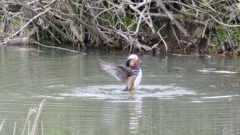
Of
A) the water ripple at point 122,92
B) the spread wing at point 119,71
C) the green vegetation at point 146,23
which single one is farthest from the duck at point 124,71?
the green vegetation at point 146,23

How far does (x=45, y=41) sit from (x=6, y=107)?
8991 mm

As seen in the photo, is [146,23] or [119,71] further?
[146,23]

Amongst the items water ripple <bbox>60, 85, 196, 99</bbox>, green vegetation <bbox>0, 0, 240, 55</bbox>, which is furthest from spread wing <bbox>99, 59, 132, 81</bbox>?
A: green vegetation <bbox>0, 0, 240, 55</bbox>

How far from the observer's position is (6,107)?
26.7 feet

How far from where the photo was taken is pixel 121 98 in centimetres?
880

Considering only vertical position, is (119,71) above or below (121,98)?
above

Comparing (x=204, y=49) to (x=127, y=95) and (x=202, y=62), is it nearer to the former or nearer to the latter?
(x=202, y=62)

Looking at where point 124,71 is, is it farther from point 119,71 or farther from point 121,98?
point 121,98

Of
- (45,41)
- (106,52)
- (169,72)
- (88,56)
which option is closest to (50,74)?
(169,72)

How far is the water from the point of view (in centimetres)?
711

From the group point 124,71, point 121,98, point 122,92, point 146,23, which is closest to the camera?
point 121,98

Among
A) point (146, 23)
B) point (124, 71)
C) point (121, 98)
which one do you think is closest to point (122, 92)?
point (124, 71)

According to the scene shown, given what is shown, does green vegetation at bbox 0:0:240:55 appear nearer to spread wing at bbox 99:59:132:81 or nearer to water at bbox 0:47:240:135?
water at bbox 0:47:240:135

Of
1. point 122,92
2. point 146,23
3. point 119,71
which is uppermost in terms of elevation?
point 146,23
